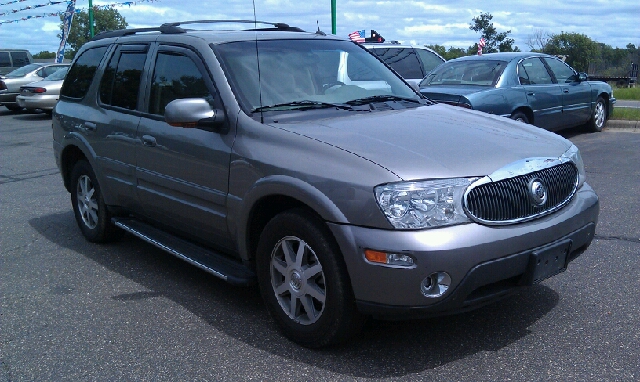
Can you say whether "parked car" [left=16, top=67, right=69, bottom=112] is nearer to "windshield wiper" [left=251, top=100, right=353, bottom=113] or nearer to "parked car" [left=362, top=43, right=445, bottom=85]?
"parked car" [left=362, top=43, right=445, bottom=85]

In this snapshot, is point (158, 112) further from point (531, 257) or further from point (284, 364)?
point (531, 257)

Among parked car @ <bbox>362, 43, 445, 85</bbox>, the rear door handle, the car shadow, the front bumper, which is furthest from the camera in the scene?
parked car @ <bbox>362, 43, 445, 85</bbox>

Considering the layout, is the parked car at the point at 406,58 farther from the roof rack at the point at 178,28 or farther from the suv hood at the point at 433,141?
the suv hood at the point at 433,141

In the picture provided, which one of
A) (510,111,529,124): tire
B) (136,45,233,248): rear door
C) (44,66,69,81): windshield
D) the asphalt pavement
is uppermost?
(136,45,233,248): rear door

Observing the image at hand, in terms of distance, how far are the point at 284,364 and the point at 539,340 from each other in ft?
4.75

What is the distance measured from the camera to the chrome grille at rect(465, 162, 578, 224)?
353cm

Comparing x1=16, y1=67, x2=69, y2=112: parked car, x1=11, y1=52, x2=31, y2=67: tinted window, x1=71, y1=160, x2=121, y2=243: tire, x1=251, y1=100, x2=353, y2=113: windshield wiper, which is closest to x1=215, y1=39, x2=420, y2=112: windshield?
x1=251, y1=100, x2=353, y2=113: windshield wiper

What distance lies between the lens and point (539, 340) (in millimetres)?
3961

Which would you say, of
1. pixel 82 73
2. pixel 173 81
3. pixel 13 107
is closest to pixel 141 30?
pixel 82 73

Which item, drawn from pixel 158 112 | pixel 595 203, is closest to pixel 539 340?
pixel 595 203

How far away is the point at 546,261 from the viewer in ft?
12.2

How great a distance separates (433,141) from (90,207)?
11.8ft

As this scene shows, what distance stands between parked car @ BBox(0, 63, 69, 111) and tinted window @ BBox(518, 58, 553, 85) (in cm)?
1597

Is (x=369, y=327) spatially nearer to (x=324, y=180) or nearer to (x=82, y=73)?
(x=324, y=180)
